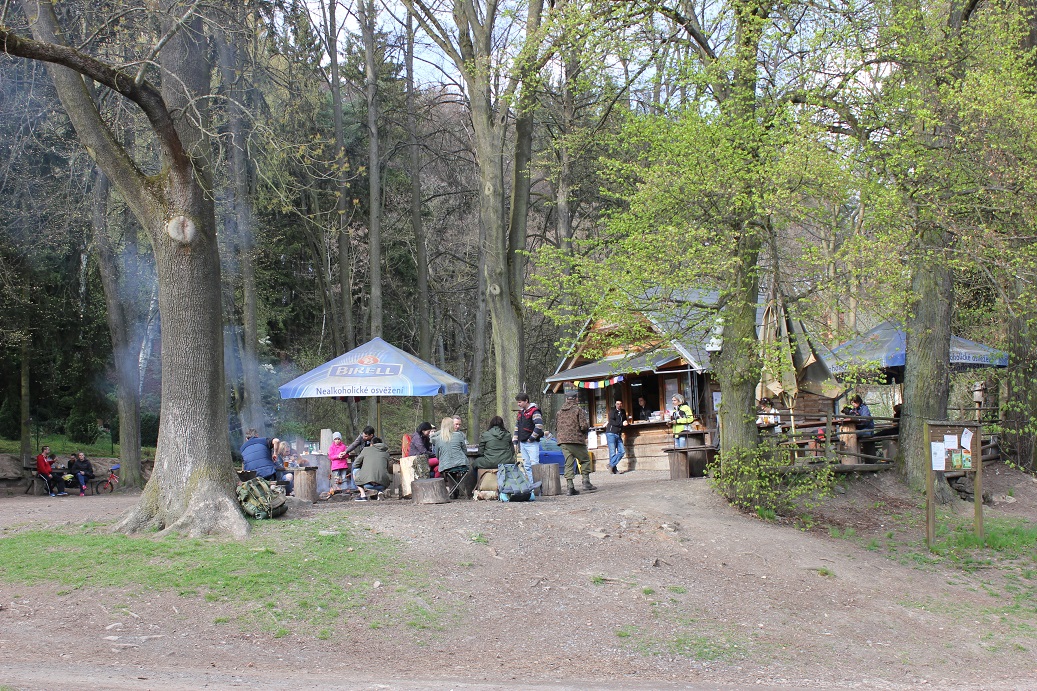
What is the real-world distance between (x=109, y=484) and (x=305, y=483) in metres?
11.2

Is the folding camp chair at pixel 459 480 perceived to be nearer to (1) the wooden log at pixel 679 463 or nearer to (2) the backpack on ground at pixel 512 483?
(2) the backpack on ground at pixel 512 483

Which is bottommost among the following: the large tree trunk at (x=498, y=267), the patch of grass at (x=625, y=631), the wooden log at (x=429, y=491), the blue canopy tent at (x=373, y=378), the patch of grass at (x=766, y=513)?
the patch of grass at (x=625, y=631)

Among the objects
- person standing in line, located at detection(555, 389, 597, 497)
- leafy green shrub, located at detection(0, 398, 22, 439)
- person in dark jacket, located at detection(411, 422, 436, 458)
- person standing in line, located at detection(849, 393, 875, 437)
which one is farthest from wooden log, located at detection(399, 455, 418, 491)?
leafy green shrub, located at detection(0, 398, 22, 439)

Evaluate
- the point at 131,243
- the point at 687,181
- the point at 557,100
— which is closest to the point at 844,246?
the point at 687,181

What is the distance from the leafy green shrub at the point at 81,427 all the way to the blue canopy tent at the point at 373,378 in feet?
53.6

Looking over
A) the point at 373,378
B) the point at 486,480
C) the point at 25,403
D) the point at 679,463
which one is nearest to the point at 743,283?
the point at 679,463

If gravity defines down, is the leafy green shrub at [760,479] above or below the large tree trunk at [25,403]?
below

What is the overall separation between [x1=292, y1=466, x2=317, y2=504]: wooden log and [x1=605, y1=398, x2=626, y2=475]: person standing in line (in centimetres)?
924

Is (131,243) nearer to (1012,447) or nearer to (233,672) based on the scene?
(233,672)

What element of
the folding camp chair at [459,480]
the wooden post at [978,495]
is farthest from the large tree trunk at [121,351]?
the wooden post at [978,495]

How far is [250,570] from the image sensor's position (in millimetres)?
9375

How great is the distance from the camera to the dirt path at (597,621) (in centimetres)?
758

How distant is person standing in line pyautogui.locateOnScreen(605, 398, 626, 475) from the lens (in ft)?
71.6

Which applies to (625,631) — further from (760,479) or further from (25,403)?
(25,403)
